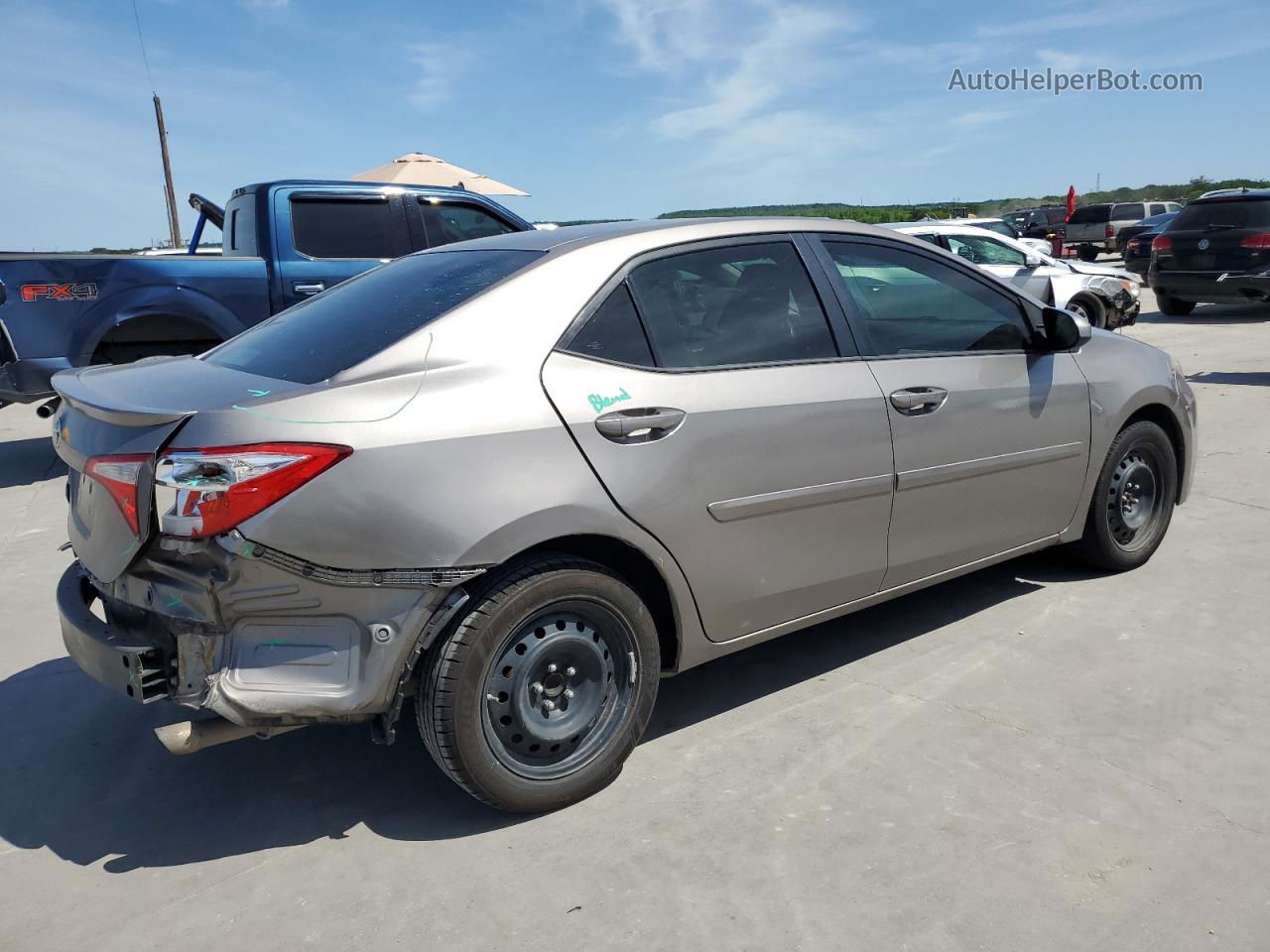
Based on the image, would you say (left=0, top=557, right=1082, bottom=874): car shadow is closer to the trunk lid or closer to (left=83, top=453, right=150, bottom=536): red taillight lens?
the trunk lid

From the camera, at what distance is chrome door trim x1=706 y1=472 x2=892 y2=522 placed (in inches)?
126

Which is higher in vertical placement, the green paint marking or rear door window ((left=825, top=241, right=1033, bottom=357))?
rear door window ((left=825, top=241, right=1033, bottom=357))

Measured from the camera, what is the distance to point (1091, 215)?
107 ft

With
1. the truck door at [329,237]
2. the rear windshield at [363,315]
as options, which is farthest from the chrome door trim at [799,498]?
the truck door at [329,237]

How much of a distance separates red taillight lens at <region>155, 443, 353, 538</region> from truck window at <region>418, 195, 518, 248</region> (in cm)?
638

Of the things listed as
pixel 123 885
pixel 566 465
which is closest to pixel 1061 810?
pixel 566 465

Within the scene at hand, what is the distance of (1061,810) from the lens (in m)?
2.90

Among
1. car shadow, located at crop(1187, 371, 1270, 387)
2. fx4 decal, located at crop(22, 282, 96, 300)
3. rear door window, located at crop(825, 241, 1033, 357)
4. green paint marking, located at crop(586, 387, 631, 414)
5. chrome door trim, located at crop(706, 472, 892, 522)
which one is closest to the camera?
green paint marking, located at crop(586, 387, 631, 414)

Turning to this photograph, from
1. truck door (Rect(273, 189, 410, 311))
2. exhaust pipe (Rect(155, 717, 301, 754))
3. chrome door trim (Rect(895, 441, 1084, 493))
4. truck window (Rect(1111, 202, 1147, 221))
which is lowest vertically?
exhaust pipe (Rect(155, 717, 301, 754))

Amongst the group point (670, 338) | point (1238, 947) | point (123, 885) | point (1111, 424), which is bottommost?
point (1238, 947)

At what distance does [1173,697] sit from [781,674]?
133cm

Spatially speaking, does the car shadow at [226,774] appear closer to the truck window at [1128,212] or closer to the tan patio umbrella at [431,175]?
the tan patio umbrella at [431,175]


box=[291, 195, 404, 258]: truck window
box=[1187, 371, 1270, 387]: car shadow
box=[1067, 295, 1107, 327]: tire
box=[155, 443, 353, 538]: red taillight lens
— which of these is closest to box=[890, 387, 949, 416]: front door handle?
box=[155, 443, 353, 538]: red taillight lens

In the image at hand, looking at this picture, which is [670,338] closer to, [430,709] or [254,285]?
[430,709]
